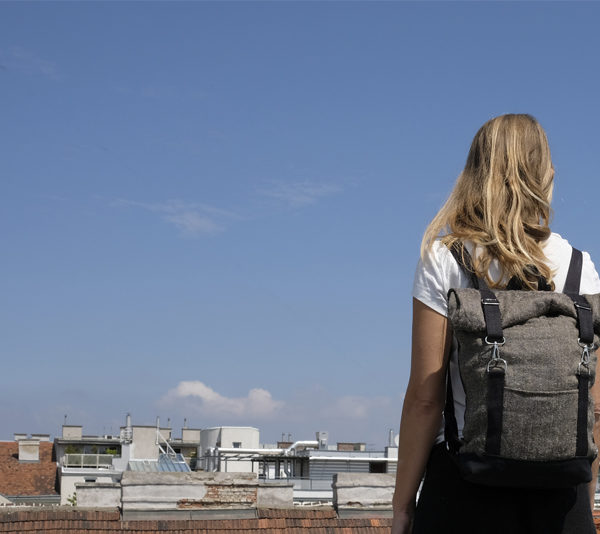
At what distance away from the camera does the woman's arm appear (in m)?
3.15

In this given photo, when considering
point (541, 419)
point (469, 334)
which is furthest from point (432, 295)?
point (541, 419)

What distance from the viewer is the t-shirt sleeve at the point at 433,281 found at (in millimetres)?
3189

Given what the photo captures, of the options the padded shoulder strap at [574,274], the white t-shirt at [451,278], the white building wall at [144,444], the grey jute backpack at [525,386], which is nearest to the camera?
the grey jute backpack at [525,386]

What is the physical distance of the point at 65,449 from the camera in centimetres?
5812

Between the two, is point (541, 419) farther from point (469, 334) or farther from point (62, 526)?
point (62, 526)

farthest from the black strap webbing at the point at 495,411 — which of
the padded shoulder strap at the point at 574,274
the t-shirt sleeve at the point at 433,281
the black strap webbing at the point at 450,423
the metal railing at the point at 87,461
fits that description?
the metal railing at the point at 87,461

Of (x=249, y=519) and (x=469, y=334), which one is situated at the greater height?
(x=469, y=334)

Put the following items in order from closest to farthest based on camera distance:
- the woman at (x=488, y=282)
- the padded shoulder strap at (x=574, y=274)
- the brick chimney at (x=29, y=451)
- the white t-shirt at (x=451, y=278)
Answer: the woman at (x=488, y=282), the white t-shirt at (x=451, y=278), the padded shoulder strap at (x=574, y=274), the brick chimney at (x=29, y=451)

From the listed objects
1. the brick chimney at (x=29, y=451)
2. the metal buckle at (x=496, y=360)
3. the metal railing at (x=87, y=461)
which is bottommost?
the metal railing at (x=87, y=461)

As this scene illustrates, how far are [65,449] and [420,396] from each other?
2267 inches

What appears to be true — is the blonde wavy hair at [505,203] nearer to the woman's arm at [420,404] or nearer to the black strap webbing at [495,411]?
the woman's arm at [420,404]

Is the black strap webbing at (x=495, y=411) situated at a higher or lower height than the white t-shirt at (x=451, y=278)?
lower

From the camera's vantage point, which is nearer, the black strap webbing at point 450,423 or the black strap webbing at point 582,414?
the black strap webbing at point 582,414

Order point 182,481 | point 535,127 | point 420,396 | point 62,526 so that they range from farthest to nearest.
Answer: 1. point 182,481
2. point 62,526
3. point 535,127
4. point 420,396
